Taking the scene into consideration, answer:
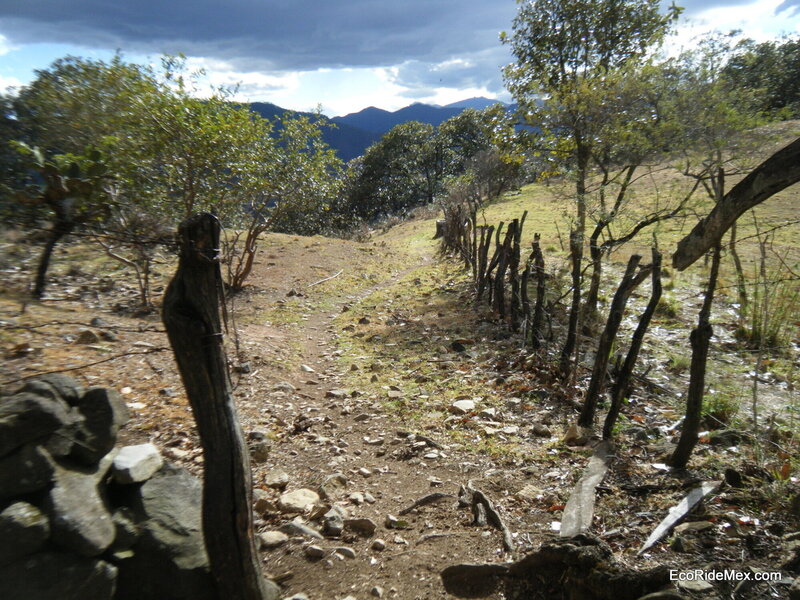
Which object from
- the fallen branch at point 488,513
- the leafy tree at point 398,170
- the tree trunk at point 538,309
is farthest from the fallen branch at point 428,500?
the leafy tree at point 398,170

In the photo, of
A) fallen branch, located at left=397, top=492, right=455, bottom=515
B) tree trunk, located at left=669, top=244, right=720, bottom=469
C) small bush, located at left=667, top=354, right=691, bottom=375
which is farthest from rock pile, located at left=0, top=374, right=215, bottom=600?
small bush, located at left=667, top=354, right=691, bottom=375

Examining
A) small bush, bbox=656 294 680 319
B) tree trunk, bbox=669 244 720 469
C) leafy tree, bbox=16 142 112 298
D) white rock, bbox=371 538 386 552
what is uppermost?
leafy tree, bbox=16 142 112 298

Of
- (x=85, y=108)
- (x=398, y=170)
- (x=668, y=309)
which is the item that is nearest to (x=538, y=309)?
(x=668, y=309)

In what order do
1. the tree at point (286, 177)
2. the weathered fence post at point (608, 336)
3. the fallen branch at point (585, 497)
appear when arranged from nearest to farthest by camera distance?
the fallen branch at point (585, 497) < the weathered fence post at point (608, 336) < the tree at point (286, 177)

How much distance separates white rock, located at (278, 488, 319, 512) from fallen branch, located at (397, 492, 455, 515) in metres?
0.87

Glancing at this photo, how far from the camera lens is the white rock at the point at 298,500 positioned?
4421 millimetres

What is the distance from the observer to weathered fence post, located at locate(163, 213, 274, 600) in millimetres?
2656

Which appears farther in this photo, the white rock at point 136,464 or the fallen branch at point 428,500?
the fallen branch at point 428,500

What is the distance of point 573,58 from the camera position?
11.5 m

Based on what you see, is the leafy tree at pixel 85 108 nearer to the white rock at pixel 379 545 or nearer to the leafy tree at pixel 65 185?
the leafy tree at pixel 65 185

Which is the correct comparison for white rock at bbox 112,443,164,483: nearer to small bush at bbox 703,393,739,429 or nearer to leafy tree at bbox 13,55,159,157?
small bush at bbox 703,393,739,429

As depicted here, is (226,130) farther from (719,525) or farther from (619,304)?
(719,525)

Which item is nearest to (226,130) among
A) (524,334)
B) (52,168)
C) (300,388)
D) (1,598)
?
(52,168)

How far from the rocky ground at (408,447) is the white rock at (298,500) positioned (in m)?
0.02
